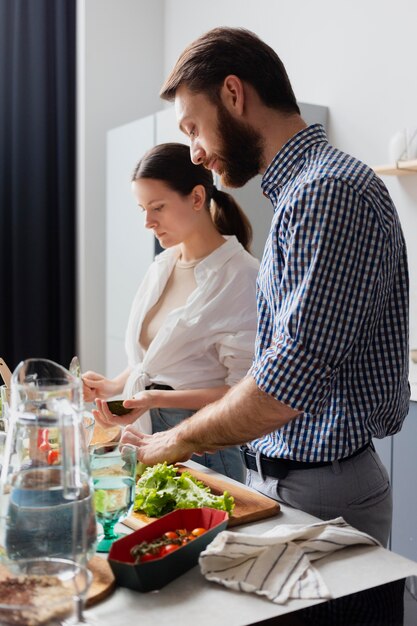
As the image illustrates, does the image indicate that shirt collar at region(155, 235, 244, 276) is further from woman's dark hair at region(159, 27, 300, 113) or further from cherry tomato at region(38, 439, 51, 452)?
cherry tomato at region(38, 439, 51, 452)

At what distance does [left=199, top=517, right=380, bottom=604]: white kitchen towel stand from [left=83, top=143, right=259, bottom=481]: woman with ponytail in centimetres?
87

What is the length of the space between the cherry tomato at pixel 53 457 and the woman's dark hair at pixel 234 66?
82 centimetres

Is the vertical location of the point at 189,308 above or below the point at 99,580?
above

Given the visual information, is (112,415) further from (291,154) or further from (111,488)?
(291,154)

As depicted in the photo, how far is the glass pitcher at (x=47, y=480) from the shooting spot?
0.83m

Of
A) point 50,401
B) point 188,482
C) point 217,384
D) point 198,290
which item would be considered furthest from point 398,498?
point 50,401

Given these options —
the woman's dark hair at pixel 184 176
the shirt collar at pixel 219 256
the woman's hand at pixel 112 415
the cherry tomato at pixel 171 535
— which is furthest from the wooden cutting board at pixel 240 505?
the woman's dark hair at pixel 184 176

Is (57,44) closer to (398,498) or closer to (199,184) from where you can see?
(199,184)

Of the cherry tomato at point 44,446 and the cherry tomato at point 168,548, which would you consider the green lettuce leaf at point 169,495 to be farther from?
the cherry tomato at point 44,446

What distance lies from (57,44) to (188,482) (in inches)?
142

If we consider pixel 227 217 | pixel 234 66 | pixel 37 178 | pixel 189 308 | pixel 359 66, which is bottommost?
pixel 189 308

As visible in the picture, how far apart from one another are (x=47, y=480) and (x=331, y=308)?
0.51 metres

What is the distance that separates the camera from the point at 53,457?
852 millimetres

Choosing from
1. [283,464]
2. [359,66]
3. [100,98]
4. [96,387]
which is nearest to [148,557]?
[283,464]
